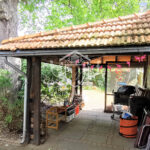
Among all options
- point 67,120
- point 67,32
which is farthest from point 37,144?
point 67,32

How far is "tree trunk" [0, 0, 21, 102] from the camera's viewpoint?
4918mm

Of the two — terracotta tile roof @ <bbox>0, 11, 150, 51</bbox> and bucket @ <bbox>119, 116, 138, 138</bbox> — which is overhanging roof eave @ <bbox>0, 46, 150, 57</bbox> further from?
bucket @ <bbox>119, 116, 138, 138</bbox>

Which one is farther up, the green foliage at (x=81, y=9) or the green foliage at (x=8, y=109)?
the green foliage at (x=81, y=9)

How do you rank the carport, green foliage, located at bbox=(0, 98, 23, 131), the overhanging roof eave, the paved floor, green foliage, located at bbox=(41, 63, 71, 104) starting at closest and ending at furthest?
the overhanging roof eave
the carport
the paved floor
green foliage, located at bbox=(0, 98, 23, 131)
green foliage, located at bbox=(41, 63, 71, 104)

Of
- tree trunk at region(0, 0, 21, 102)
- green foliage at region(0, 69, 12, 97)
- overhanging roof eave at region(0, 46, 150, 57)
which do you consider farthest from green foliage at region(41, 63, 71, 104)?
overhanging roof eave at region(0, 46, 150, 57)

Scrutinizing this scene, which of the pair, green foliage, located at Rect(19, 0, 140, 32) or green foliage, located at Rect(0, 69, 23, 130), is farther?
green foliage, located at Rect(19, 0, 140, 32)

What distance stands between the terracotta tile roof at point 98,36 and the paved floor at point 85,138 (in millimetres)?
2565

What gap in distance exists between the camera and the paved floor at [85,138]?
3471 mm

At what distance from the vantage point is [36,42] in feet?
10.9

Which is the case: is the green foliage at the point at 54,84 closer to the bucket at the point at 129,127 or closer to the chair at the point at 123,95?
the chair at the point at 123,95

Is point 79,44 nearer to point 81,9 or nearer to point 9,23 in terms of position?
point 9,23

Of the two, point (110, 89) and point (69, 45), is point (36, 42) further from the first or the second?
point (110, 89)

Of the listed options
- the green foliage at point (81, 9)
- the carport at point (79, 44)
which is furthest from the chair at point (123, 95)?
the green foliage at point (81, 9)

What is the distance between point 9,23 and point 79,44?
390 cm
